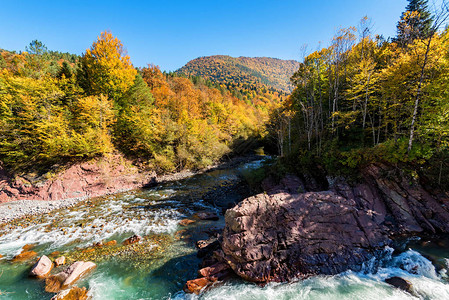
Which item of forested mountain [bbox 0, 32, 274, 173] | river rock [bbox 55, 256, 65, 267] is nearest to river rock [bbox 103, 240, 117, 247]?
river rock [bbox 55, 256, 65, 267]

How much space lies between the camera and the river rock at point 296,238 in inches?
278

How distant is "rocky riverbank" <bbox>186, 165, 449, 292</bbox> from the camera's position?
23.2 feet

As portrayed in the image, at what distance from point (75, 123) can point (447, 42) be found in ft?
105

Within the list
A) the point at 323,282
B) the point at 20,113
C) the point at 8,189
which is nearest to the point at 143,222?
the point at 323,282

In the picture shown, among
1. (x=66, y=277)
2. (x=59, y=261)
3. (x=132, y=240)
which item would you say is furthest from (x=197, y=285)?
(x=59, y=261)

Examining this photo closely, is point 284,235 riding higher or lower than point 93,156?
lower

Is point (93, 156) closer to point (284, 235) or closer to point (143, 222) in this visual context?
point (143, 222)

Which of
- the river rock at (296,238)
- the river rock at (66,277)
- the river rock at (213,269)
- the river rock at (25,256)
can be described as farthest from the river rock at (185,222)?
the river rock at (25,256)

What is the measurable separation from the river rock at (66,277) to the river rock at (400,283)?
1247 cm

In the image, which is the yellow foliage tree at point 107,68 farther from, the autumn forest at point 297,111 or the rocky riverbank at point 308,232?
the rocky riverbank at point 308,232

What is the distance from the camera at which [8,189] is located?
16453 millimetres

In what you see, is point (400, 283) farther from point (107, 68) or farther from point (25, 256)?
point (107, 68)

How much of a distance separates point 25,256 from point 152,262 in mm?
6758

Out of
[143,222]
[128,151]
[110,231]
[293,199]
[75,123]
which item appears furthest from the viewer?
[128,151]
